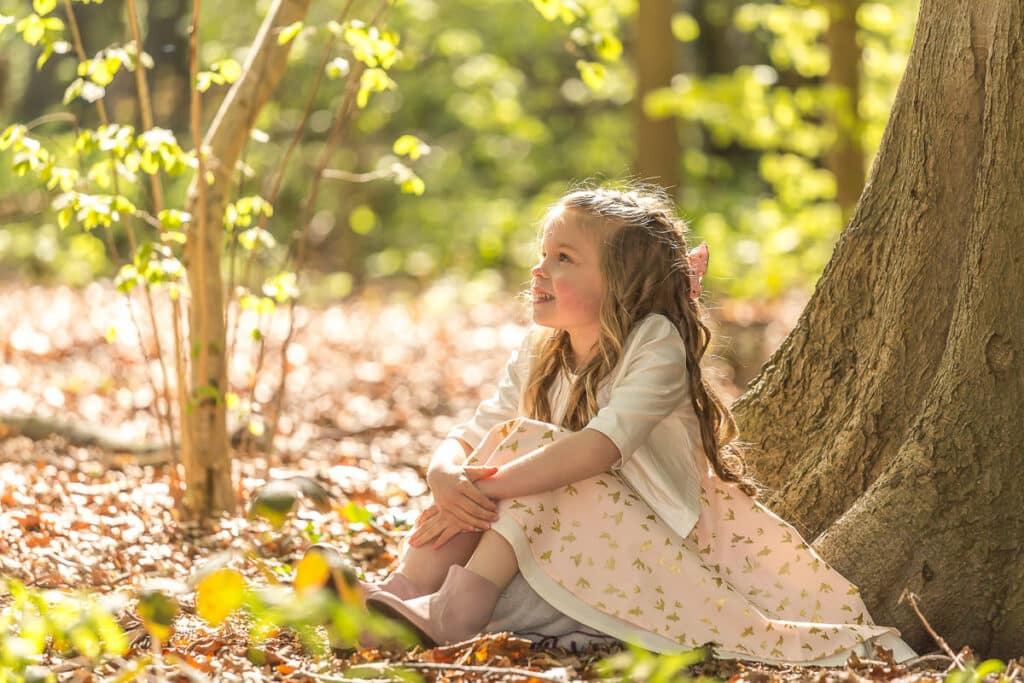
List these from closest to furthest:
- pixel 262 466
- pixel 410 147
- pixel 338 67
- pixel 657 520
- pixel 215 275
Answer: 1. pixel 657 520
2. pixel 338 67
3. pixel 410 147
4. pixel 215 275
5. pixel 262 466

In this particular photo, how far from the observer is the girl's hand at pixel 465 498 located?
269 centimetres

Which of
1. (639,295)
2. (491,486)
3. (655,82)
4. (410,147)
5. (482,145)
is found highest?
(655,82)

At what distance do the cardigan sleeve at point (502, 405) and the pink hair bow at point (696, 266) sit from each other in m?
0.48

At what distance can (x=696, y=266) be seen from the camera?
2965 millimetres

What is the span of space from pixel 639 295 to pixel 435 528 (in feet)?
2.55

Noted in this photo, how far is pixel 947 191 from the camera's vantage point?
3.05 metres

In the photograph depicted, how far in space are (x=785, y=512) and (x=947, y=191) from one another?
1.02m

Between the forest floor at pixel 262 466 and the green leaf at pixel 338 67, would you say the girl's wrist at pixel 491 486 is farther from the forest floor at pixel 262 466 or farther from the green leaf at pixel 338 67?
the green leaf at pixel 338 67

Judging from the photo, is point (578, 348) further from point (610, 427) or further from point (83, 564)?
point (83, 564)

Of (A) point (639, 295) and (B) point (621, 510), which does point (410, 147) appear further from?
(B) point (621, 510)

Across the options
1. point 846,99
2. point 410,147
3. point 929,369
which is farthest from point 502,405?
point 846,99

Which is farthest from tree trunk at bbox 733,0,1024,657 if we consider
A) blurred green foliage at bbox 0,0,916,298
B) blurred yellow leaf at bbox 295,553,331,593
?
blurred green foliage at bbox 0,0,916,298

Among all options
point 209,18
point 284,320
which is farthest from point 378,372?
point 209,18

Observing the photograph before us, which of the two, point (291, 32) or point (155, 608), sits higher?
point (291, 32)
